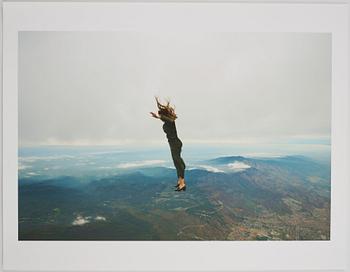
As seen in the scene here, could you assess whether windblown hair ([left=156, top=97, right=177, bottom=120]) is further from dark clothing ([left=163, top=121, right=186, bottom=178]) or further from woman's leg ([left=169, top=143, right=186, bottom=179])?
woman's leg ([left=169, top=143, right=186, bottom=179])

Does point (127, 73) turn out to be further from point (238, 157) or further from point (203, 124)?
point (238, 157)

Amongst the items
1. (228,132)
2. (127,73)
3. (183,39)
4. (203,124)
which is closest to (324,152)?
(228,132)

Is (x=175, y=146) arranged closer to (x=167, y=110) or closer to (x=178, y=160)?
(x=178, y=160)

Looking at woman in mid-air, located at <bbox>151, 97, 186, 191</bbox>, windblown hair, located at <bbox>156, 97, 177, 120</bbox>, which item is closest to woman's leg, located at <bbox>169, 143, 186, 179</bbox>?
woman in mid-air, located at <bbox>151, 97, 186, 191</bbox>

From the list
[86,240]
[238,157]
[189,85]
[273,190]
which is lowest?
[86,240]

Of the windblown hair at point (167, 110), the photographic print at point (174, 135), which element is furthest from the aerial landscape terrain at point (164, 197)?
the windblown hair at point (167, 110)

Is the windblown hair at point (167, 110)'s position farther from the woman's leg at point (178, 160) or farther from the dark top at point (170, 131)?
the woman's leg at point (178, 160)

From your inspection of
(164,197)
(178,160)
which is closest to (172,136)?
(178,160)

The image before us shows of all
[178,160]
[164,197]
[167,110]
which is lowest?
[164,197]
